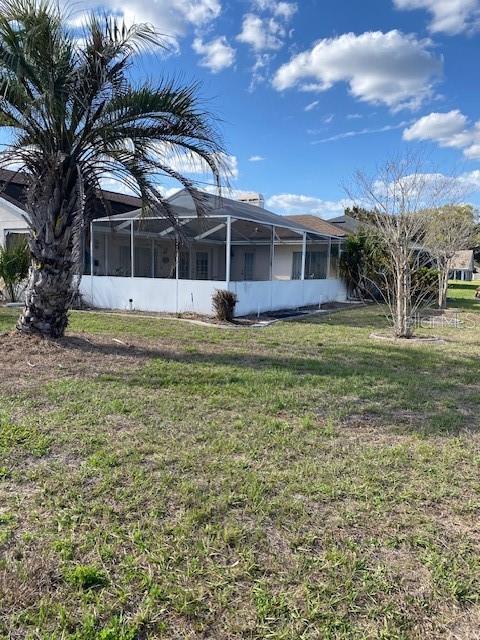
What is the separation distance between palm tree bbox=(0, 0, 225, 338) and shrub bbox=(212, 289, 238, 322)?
473 centimetres

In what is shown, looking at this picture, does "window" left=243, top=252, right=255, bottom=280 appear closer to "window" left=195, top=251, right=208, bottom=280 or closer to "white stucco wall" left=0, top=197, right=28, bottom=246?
"window" left=195, top=251, right=208, bottom=280

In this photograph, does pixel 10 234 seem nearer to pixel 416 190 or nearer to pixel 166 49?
pixel 166 49

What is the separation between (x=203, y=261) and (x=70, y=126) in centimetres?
1458

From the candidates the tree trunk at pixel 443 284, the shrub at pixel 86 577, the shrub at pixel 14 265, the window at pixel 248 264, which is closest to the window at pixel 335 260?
the window at pixel 248 264

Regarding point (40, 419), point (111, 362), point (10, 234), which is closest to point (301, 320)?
point (111, 362)

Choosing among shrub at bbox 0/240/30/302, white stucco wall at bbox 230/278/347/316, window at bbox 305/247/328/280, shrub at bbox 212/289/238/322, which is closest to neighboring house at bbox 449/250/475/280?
window at bbox 305/247/328/280

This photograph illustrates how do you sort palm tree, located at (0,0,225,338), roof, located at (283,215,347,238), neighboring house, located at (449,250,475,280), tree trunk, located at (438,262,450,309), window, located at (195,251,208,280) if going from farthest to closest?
neighboring house, located at (449,250,475,280), roof, located at (283,215,347,238), window, located at (195,251,208,280), tree trunk, located at (438,262,450,309), palm tree, located at (0,0,225,338)

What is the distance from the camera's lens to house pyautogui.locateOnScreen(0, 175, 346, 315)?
13883mm

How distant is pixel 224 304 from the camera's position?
41.0 feet

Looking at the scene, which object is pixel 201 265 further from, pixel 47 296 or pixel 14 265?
pixel 47 296

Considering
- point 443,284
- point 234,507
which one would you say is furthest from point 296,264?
point 234,507

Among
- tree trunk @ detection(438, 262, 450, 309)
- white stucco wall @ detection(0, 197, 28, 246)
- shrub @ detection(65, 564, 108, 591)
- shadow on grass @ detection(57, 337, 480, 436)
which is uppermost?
white stucco wall @ detection(0, 197, 28, 246)

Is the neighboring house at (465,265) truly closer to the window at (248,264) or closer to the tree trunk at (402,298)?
the window at (248,264)

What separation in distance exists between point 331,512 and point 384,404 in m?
2.69
